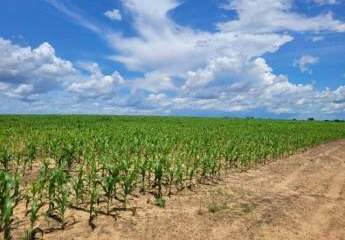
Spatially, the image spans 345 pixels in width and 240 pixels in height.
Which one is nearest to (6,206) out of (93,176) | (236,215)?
(93,176)

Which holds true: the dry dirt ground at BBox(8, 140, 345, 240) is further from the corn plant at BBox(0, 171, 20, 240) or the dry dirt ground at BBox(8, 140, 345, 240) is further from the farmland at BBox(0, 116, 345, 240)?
the corn plant at BBox(0, 171, 20, 240)

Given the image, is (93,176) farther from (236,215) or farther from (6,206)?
(6,206)

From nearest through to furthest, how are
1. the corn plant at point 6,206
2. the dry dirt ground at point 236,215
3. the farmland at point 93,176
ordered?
the corn plant at point 6,206, the dry dirt ground at point 236,215, the farmland at point 93,176

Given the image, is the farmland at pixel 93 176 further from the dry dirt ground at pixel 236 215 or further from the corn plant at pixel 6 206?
Answer: the dry dirt ground at pixel 236 215

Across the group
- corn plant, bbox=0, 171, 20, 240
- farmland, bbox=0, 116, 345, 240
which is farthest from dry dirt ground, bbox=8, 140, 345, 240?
corn plant, bbox=0, 171, 20, 240

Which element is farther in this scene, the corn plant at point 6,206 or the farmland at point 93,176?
the farmland at point 93,176

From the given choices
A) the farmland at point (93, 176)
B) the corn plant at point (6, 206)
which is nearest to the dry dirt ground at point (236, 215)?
the farmland at point (93, 176)

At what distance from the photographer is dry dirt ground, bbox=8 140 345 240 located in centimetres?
843

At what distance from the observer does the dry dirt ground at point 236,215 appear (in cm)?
843

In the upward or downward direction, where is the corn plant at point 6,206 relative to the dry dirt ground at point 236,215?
upward

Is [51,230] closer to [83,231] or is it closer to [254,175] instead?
[83,231]

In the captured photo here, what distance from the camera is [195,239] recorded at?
8156 mm

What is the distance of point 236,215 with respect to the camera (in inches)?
387

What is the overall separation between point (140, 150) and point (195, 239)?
11.2 meters
